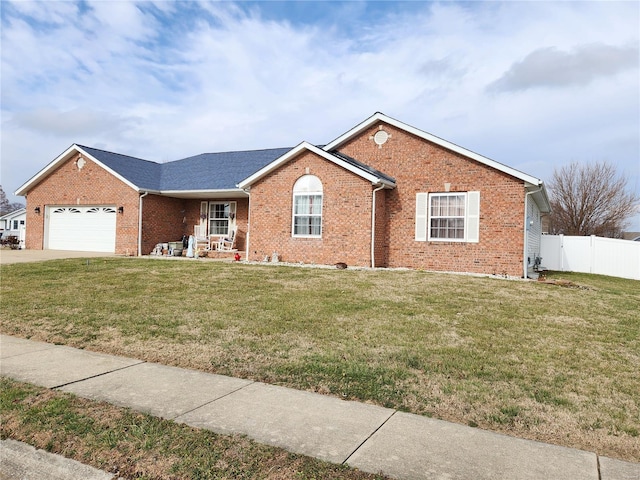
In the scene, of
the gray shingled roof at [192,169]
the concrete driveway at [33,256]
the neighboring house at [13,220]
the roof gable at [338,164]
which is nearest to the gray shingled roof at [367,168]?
the roof gable at [338,164]

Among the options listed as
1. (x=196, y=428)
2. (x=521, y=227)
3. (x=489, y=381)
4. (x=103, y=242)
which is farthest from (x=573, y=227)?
(x=196, y=428)

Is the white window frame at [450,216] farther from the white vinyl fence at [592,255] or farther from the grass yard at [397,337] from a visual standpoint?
the white vinyl fence at [592,255]

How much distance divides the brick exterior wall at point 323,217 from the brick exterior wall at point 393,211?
35 millimetres

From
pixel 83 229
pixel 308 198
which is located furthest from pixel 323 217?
pixel 83 229

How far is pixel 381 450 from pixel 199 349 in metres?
3.30

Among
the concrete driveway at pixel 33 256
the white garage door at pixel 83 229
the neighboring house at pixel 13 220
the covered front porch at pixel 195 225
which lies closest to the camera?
the concrete driveway at pixel 33 256

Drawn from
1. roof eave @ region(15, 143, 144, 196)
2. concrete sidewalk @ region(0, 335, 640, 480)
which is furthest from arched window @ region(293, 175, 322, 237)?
concrete sidewalk @ region(0, 335, 640, 480)

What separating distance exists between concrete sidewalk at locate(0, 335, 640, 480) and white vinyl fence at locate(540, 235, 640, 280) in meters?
19.9

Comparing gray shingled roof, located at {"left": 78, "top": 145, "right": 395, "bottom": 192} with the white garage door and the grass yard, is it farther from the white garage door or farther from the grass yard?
the grass yard

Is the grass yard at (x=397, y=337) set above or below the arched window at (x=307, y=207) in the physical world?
below

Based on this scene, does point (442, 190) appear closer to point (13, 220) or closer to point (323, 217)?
point (323, 217)

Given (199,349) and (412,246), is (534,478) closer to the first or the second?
(199,349)

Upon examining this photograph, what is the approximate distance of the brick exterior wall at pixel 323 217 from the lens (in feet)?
51.2

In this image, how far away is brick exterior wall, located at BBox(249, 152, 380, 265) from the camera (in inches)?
614
